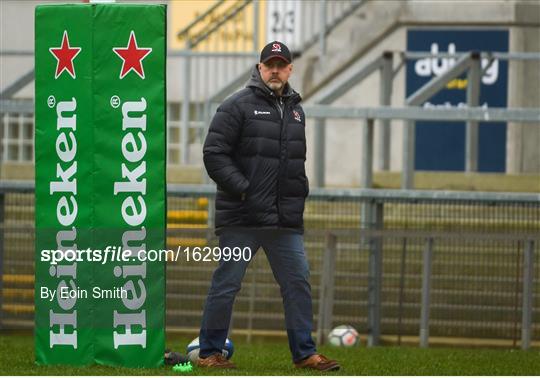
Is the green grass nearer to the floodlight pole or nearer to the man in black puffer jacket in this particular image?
the man in black puffer jacket

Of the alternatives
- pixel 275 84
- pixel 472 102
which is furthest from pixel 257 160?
pixel 472 102

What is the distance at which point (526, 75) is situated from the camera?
19047 millimetres

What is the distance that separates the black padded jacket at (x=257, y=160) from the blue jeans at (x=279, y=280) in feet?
0.32

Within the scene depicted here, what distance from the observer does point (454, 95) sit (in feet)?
62.9

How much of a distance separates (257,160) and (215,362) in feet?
4.05

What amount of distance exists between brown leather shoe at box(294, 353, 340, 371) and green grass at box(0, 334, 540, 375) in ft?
0.21

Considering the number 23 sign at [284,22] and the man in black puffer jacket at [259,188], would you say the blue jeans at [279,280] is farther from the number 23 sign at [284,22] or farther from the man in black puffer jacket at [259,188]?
the number 23 sign at [284,22]

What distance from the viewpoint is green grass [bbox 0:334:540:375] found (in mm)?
9969

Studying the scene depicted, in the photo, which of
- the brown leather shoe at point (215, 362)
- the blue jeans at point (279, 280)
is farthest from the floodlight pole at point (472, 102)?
the brown leather shoe at point (215, 362)

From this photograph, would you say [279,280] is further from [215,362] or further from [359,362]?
[359,362]

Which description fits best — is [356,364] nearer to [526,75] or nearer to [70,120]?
[70,120]

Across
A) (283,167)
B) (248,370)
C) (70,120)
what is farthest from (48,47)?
(248,370)

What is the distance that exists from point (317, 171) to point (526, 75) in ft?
12.3

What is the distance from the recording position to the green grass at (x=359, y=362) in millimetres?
9969
